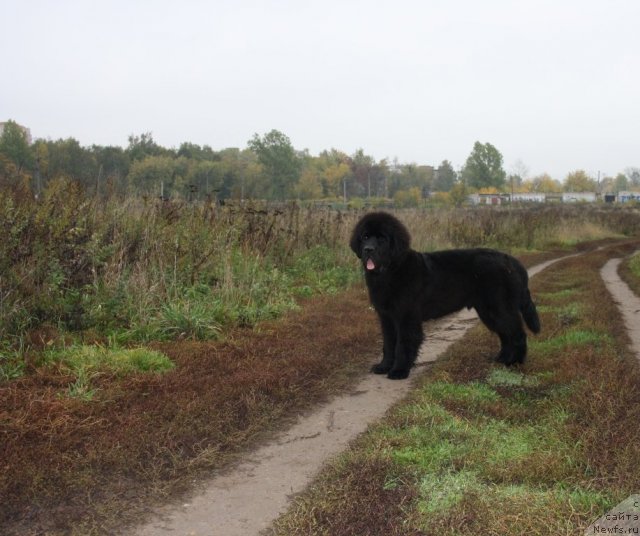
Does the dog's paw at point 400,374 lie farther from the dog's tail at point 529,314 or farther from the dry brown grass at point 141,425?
the dog's tail at point 529,314

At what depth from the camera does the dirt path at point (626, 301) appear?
25.8 ft

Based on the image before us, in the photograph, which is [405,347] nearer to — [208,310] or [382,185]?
[208,310]

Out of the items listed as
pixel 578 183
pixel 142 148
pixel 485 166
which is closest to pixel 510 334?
pixel 142 148

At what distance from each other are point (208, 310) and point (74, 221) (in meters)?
2.05

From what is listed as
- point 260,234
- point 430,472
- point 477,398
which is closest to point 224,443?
point 430,472

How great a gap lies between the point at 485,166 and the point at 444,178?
2374cm

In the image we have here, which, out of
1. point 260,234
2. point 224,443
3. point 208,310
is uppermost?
point 260,234

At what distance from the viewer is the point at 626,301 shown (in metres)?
11.2

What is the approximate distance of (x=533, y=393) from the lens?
5.41 metres

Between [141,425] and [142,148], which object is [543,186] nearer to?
[142,148]

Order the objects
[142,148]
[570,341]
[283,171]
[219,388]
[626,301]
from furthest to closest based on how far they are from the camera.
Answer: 1. [283,171]
2. [142,148]
3. [626,301]
4. [570,341]
5. [219,388]

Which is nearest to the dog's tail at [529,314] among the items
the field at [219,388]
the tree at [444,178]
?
the field at [219,388]

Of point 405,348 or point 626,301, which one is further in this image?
point 626,301

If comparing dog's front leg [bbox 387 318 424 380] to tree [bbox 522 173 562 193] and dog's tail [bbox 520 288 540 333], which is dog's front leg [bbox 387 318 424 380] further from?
tree [bbox 522 173 562 193]
